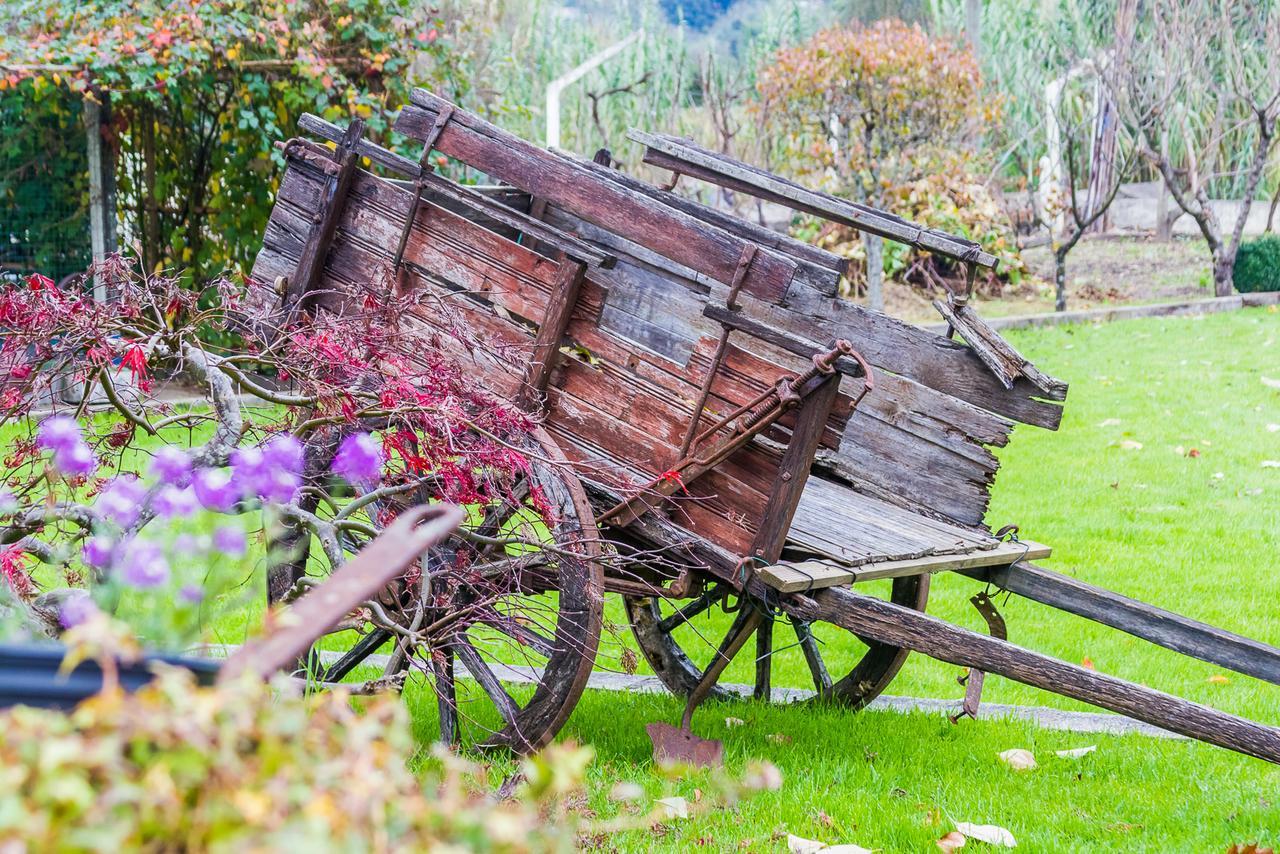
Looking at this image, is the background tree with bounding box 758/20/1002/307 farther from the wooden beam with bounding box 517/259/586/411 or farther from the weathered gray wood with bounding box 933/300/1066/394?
the wooden beam with bounding box 517/259/586/411

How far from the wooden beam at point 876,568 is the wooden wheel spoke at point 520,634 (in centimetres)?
62

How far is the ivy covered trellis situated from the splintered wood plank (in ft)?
21.2

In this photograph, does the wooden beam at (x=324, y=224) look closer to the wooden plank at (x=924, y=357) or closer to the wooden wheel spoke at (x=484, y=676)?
the wooden wheel spoke at (x=484, y=676)

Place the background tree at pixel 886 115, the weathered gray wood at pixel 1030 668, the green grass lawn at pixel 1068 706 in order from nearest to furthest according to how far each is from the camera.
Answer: the weathered gray wood at pixel 1030 668 → the green grass lawn at pixel 1068 706 → the background tree at pixel 886 115

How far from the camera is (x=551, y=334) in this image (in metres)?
3.24

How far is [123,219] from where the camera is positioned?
9656mm

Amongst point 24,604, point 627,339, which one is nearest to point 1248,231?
point 627,339

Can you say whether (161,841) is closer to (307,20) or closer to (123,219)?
(307,20)

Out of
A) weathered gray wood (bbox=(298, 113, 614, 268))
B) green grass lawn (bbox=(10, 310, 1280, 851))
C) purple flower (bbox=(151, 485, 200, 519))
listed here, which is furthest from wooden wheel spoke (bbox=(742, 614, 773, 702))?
purple flower (bbox=(151, 485, 200, 519))

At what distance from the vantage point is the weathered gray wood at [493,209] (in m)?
3.18

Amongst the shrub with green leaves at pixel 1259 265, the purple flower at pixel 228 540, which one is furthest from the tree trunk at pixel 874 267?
the purple flower at pixel 228 540

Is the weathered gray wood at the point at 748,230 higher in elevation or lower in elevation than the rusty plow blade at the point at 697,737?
higher

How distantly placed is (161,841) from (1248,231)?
24552 mm

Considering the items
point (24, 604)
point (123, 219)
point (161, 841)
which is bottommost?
point (123, 219)
